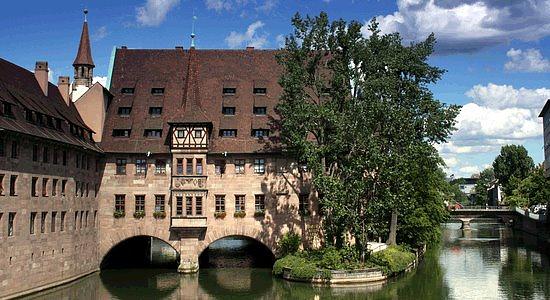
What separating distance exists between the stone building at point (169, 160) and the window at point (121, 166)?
9 centimetres

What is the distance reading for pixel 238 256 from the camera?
6538 cm

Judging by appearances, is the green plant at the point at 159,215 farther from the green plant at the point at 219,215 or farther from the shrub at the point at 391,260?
the shrub at the point at 391,260

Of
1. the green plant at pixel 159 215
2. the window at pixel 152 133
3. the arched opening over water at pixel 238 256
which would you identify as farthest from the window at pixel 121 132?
the arched opening over water at pixel 238 256

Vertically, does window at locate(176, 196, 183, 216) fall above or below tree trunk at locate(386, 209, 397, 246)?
above

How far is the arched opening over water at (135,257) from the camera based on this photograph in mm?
56156

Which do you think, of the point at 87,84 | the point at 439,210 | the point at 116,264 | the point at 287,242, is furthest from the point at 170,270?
the point at 439,210

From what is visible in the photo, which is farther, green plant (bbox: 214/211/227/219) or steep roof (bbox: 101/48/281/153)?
steep roof (bbox: 101/48/281/153)

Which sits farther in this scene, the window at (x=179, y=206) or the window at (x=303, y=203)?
the window at (x=303, y=203)

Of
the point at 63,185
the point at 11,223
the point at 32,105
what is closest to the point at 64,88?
the point at 63,185

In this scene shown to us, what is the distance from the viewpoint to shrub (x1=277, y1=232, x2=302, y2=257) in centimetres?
5225

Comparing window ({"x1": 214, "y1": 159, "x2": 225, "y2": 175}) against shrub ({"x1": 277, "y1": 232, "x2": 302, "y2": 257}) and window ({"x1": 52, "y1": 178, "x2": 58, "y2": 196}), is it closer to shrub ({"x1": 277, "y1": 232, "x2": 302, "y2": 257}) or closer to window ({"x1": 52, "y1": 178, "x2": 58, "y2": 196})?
shrub ({"x1": 277, "y1": 232, "x2": 302, "y2": 257})

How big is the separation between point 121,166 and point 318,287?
63.6ft

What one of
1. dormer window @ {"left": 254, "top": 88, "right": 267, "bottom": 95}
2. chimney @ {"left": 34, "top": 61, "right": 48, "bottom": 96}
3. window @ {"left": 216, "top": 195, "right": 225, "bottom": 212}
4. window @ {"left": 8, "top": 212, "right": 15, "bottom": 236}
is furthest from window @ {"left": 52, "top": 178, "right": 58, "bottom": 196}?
dormer window @ {"left": 254, "top": 88, "right": 267, "bottom": 95}

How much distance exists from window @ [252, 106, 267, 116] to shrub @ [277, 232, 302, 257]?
1065cm
